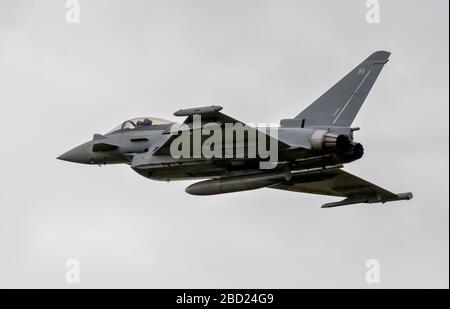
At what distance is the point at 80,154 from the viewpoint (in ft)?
132

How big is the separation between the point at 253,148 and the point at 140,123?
5.25 meters

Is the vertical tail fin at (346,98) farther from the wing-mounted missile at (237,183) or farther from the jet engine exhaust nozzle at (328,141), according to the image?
the wing-mounted missile at (237,183)

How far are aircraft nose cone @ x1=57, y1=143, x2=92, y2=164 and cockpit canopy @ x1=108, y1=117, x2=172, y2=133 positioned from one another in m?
1.15

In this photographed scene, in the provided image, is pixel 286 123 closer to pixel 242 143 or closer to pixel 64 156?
pixel 242 143

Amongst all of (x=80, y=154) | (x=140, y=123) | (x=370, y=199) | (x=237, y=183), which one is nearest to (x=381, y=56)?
(x=370, y=199)

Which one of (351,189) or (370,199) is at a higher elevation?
(351,189)

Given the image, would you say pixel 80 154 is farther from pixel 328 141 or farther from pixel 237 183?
pixel 328 141

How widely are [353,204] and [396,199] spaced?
4.73ft

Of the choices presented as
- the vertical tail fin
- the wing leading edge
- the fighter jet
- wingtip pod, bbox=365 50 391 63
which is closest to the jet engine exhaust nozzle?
Result: the fighter jet

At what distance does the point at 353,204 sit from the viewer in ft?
130

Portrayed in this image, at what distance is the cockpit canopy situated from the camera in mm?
39125

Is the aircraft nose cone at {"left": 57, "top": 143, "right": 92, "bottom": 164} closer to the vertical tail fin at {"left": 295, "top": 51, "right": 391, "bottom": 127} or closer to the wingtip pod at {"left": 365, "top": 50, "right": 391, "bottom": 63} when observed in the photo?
Answer: the vertical tail fin at {"left": 295, "top": 51, "right": 391, "bottom": 127}

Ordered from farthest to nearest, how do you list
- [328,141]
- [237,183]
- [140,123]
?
[140,123] → [237,183] → [328,141]
